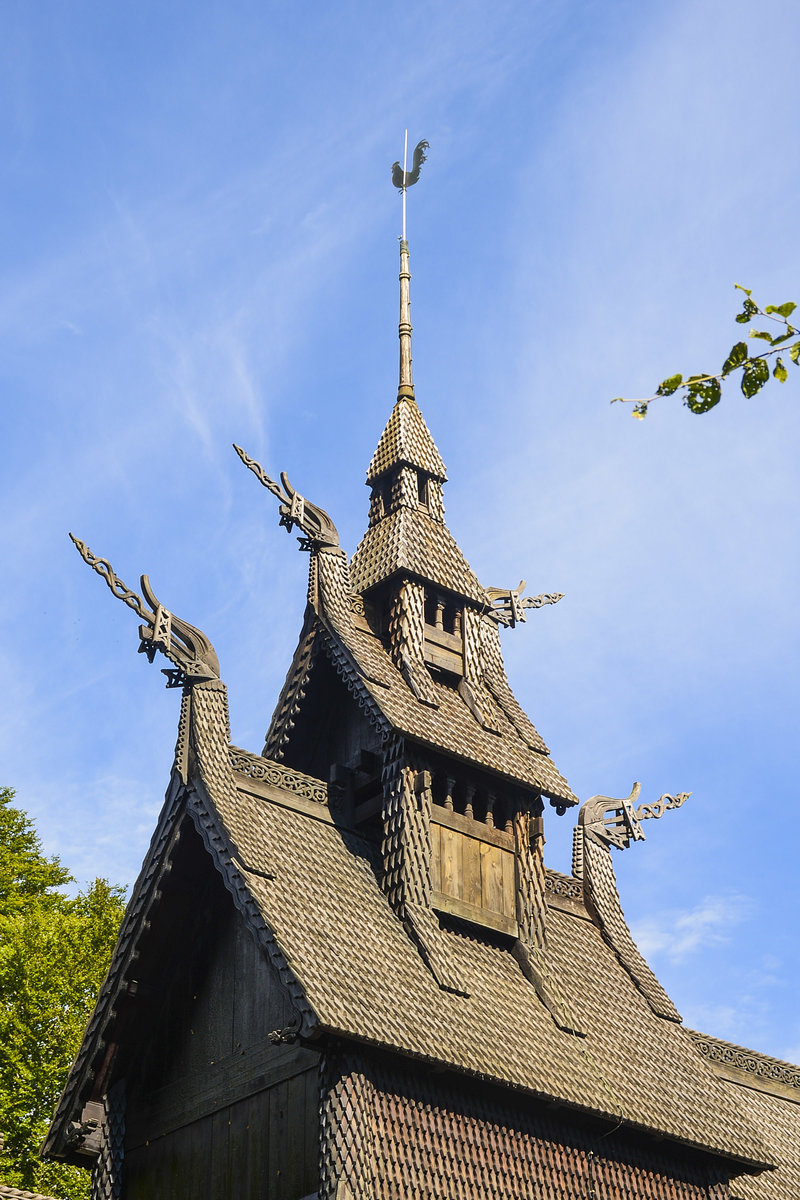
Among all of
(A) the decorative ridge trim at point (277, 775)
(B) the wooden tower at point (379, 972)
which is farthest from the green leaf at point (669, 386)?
(A) the decorative ridge trim at point (277, 775)

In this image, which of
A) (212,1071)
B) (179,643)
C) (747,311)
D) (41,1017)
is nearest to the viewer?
(747,311)

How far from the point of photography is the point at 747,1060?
89.0ft

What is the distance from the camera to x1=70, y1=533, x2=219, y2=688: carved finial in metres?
20.9

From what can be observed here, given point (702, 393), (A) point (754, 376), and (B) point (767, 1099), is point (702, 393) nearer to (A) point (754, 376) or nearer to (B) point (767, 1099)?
(A) point (754, 376)

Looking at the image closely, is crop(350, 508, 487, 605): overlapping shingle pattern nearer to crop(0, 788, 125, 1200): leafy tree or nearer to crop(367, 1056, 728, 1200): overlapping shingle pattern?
crop(367, 1056, 728, 1200): overlapping shingle pattern

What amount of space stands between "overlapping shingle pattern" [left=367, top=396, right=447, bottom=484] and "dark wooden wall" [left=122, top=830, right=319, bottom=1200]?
9.60m

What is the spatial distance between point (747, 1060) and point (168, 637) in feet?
45.6

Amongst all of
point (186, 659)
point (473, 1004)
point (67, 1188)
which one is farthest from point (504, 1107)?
point (67, 1188)

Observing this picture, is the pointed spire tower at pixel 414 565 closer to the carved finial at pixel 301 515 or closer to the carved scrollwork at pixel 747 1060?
the carved finial at pixel 301 515

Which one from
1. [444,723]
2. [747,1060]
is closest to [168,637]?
[444,723]

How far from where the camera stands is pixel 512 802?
23.2 meters

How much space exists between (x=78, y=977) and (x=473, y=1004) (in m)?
17.8

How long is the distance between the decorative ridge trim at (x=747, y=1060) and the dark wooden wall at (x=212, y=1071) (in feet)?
32.1

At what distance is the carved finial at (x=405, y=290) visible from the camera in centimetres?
2953
